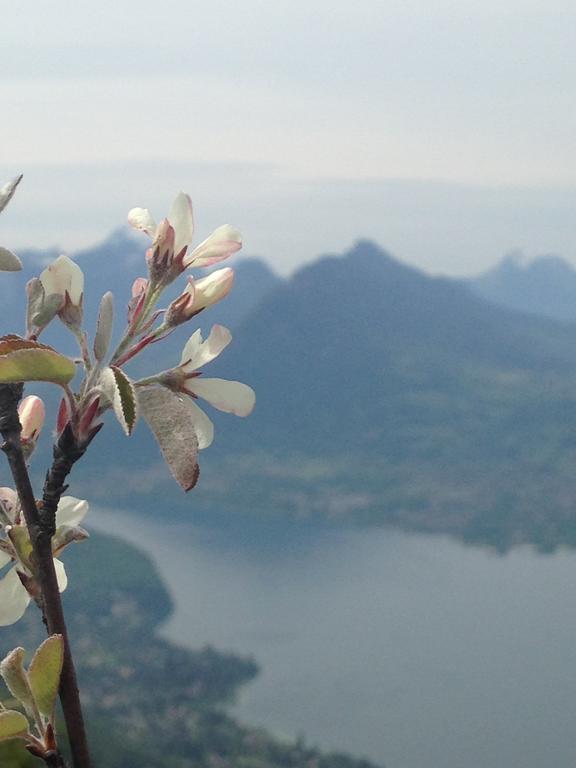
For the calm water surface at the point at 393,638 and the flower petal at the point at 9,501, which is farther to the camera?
the calm water surface at the point at 393,638

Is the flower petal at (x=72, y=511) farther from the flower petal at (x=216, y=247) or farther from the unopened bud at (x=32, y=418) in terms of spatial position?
the flower petal at (x=216, y=247)

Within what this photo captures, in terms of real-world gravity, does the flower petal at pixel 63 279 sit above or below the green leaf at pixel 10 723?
above

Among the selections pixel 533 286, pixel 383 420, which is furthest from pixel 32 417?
pixel 533 286

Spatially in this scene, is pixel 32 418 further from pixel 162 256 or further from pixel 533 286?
pixel 533 286

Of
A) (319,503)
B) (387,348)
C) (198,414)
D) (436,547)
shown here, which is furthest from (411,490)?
(198,414)

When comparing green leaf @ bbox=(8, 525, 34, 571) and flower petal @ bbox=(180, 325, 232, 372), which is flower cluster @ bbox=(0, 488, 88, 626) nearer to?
green leaf @ bbox=(8, 525, 34, 571)

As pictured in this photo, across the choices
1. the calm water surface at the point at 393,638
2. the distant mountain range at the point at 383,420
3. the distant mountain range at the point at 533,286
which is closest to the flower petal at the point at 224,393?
the calm water surface at the point at 393,638
